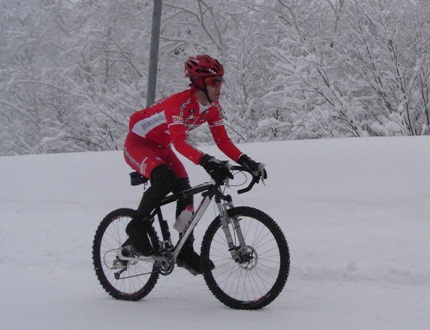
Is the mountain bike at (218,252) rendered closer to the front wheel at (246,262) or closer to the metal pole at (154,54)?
the front wheel at (246,262)

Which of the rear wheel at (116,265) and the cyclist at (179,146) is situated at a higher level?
the cyclist at (179,146)

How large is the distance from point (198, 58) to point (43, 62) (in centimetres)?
1416

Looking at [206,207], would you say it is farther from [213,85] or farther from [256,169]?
[213,85]

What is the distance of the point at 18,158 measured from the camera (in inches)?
322

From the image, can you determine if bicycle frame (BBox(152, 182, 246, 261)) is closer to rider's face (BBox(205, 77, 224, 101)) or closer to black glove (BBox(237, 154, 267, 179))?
black glove (BBox(237, 154, 267, 179))

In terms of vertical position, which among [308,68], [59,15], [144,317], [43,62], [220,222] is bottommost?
[144,317]

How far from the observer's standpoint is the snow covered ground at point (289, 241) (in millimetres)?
3711

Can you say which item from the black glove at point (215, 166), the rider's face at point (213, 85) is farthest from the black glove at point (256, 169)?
the rider's face at point (213, 85)

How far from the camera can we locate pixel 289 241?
5.22 meters

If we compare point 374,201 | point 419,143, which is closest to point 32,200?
point 374,201

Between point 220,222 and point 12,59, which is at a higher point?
point 12,59

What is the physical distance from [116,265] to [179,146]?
131 cm

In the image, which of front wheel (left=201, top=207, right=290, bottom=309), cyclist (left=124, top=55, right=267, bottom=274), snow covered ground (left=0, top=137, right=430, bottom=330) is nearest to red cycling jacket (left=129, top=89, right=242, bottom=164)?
cyclist (left=124, top=55, right=267, bottom=274)

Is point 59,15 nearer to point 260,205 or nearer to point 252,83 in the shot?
point 252,83
